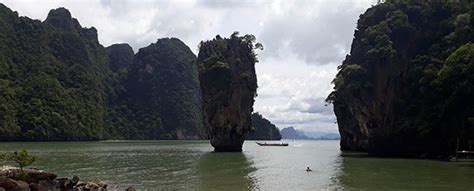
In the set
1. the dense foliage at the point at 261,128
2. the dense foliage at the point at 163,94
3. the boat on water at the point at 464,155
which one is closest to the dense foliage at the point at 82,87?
the dense foliage at the point at 163,94

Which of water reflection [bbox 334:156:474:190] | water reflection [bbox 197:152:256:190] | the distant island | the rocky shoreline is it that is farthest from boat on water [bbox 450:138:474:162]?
the rocky shoreline

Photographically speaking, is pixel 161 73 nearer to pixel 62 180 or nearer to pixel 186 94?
pixel 186 94

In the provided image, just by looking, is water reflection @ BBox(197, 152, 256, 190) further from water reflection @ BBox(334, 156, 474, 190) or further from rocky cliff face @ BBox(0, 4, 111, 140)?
rocky cliff face @ BBox(0, 4, 111, 140)

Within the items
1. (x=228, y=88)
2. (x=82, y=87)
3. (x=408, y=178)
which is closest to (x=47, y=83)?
(x=82, y=87)

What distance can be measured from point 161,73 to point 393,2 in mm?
134028

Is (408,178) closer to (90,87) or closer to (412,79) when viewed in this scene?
(412,79)

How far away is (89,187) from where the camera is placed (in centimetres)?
2192

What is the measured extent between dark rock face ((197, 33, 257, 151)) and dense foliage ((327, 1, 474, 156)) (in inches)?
512

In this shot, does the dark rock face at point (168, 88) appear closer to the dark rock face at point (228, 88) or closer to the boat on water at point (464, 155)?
the dark rock face at point (228, 88)

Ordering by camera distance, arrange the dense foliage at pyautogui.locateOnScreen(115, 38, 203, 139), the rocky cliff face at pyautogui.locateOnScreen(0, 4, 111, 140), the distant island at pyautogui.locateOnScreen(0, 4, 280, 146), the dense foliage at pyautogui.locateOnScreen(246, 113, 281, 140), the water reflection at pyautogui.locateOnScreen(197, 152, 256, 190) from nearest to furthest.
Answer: the water reflection at pyautogui.locateOnScreen(197, 152, 256, 190)
the distant island at pyautogui.locateOnScreen(0, 4, 280, 146)
the rocky cliff face at pyautogui.locateOnScreen(0, 4, 111, 140)
the dense foliage at pyautogui.locateOnScreen(115, 38, 203, 139)
the dense foliage at pyautogui.locateOnScreen(246, 113, 281, 140)

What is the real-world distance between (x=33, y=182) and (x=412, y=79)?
147ft

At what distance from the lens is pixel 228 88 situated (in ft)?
213

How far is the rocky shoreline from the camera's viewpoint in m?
18.0

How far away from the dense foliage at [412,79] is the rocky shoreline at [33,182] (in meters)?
35.0
